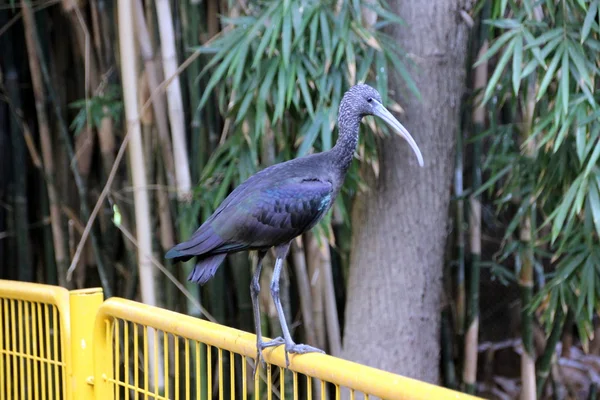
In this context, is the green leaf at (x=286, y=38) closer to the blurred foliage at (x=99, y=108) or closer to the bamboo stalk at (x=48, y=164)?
the blurred foliage at (x=99, y=108)

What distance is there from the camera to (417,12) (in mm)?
3033

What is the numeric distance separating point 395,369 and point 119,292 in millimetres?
1481

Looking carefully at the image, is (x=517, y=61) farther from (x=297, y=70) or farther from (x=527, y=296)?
(x=527, y=296)

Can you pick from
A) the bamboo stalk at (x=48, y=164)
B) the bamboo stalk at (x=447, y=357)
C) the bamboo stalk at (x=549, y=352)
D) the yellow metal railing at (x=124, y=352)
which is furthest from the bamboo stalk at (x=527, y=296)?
the bamboo stalk at (x=48, y=164)

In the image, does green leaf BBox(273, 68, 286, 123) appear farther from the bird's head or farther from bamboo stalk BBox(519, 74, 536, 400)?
bamboo stalk BBox(519, 74, 536, 400)

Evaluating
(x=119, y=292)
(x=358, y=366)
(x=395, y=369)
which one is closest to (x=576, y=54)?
(x=395, y=369)

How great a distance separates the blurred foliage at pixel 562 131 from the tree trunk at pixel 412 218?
0.69 ft

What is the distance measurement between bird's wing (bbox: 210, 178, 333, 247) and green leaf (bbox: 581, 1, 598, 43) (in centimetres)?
95

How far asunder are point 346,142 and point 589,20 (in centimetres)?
84

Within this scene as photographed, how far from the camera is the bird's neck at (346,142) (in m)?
2.28

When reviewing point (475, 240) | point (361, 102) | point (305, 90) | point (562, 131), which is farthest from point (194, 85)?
point (562, 131)

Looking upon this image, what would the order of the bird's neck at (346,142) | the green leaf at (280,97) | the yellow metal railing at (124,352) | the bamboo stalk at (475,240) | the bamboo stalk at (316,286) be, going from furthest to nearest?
1. the bamboo stalk at (475,240)
2. the bamboo stalk at (316,286)
3. the green leaf at (280,97)
4. the bird's neck at (346,142)
5. the yellow metal railing at (124,352)

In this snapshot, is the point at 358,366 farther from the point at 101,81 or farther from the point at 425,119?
the point at 101,81

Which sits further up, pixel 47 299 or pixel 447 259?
pixel 47 299
